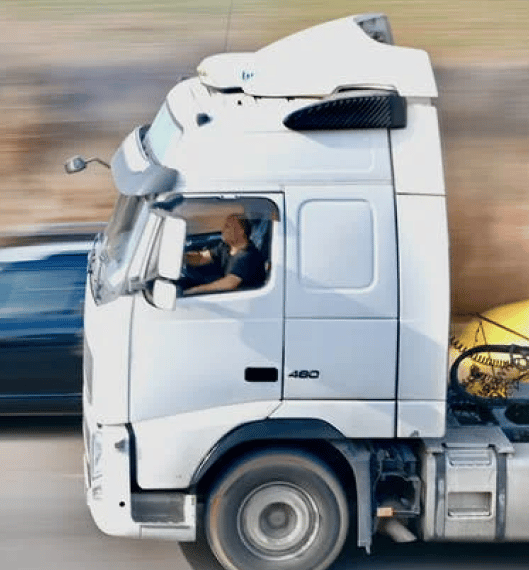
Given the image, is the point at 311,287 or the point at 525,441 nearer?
the point at 311,287

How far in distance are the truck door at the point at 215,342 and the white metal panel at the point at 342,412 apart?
0.11 m

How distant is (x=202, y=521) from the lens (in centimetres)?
899

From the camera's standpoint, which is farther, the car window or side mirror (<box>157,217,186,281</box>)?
the car window

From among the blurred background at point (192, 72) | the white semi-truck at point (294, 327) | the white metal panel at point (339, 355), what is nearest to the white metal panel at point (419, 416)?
the white semi-truck at point (294, 327)

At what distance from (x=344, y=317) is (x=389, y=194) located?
0.74 m

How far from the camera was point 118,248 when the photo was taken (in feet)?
29.9

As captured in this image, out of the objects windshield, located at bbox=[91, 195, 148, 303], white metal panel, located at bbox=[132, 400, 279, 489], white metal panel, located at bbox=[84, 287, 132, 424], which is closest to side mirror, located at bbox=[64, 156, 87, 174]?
windshield, located at bbox=[91, 195, 148, 303]

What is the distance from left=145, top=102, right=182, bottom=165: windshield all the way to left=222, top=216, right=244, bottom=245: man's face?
19.5 inches

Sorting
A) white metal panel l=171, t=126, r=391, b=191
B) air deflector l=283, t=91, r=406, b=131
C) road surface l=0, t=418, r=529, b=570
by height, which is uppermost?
air deflector l=283, t=91, r=406, b=131

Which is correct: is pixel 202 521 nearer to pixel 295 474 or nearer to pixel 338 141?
pixel 295 474

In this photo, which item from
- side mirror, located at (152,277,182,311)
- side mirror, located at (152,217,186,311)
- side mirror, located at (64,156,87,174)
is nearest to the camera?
side mirror, located at (152,217,186,311)

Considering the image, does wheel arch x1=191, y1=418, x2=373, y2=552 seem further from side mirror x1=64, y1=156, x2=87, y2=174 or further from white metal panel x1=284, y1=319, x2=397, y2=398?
side mirror x1=64, y1=156, x2=87, y2=174

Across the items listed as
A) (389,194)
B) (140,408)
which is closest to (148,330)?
(140,408)

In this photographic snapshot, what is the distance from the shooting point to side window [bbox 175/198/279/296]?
28.5 feet
